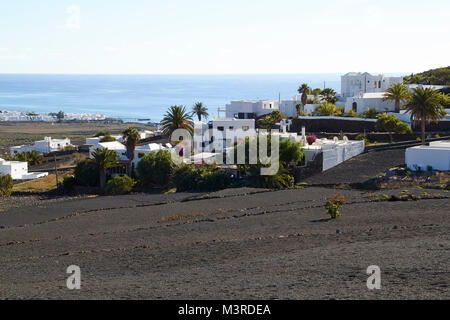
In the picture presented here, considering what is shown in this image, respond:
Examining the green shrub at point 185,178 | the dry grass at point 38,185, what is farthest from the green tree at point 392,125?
the dry grass at point 38,185

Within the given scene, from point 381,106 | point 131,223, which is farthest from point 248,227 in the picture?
point 381,106

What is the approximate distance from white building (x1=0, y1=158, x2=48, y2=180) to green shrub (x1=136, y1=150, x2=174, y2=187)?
12.2 meters

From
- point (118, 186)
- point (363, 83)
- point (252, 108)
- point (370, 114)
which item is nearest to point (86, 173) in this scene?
point (118, 186)

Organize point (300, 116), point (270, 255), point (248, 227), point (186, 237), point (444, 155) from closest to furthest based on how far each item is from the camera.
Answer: point (270, 255), point (186, 237), point (248, 227), point (444, 155), point (300, 116)

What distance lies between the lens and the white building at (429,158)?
110 feet

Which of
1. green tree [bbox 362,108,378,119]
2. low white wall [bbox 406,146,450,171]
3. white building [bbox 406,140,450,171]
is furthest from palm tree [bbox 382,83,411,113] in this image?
low white wall [bbox 406,146,450,171]

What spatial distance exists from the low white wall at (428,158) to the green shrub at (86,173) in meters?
21.4

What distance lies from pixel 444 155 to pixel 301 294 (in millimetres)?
24994

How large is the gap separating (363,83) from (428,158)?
38.1 meters

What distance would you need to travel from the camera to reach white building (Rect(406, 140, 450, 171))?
110 feet

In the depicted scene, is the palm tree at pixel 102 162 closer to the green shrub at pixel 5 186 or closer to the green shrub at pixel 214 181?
the green shrub at pixel 5 186
